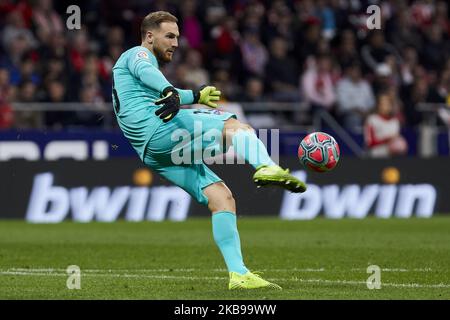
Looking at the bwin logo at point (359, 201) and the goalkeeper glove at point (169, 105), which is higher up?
the goalkeeper glove at point (169, 105)

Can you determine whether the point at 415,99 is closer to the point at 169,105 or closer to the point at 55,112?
the point at 55,112

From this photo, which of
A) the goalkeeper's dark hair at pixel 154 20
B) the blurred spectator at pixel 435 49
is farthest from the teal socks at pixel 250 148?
the blurred spectator at pixel 435 49

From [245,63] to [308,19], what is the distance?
1.87 meters

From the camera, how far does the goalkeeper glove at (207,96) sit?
998 cm

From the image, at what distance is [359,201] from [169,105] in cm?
1076

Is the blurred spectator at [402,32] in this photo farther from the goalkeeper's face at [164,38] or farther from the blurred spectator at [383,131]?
the goalkeeper's face at [164,38]

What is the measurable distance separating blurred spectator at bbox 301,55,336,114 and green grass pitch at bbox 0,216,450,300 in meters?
3.25

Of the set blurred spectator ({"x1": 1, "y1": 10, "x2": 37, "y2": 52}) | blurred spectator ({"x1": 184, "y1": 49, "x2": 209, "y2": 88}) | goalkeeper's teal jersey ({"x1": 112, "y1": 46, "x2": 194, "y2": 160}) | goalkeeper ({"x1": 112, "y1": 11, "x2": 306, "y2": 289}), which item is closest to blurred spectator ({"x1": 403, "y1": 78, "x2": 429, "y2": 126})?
blurred spectator ({"x1": 184, "y1": 49, "x2": 209, "y2": 88})

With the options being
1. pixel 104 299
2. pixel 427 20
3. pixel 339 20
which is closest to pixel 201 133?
pixel 104 299

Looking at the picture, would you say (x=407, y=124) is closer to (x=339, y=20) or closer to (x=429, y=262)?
(x=339, y=20)

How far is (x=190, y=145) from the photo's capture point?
32.4 feet

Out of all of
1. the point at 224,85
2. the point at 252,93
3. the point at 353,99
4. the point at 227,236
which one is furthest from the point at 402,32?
the point at 227,236

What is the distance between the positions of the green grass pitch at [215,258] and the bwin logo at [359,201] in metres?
0.61

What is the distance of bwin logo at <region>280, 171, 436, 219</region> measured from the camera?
19641 millimetres
